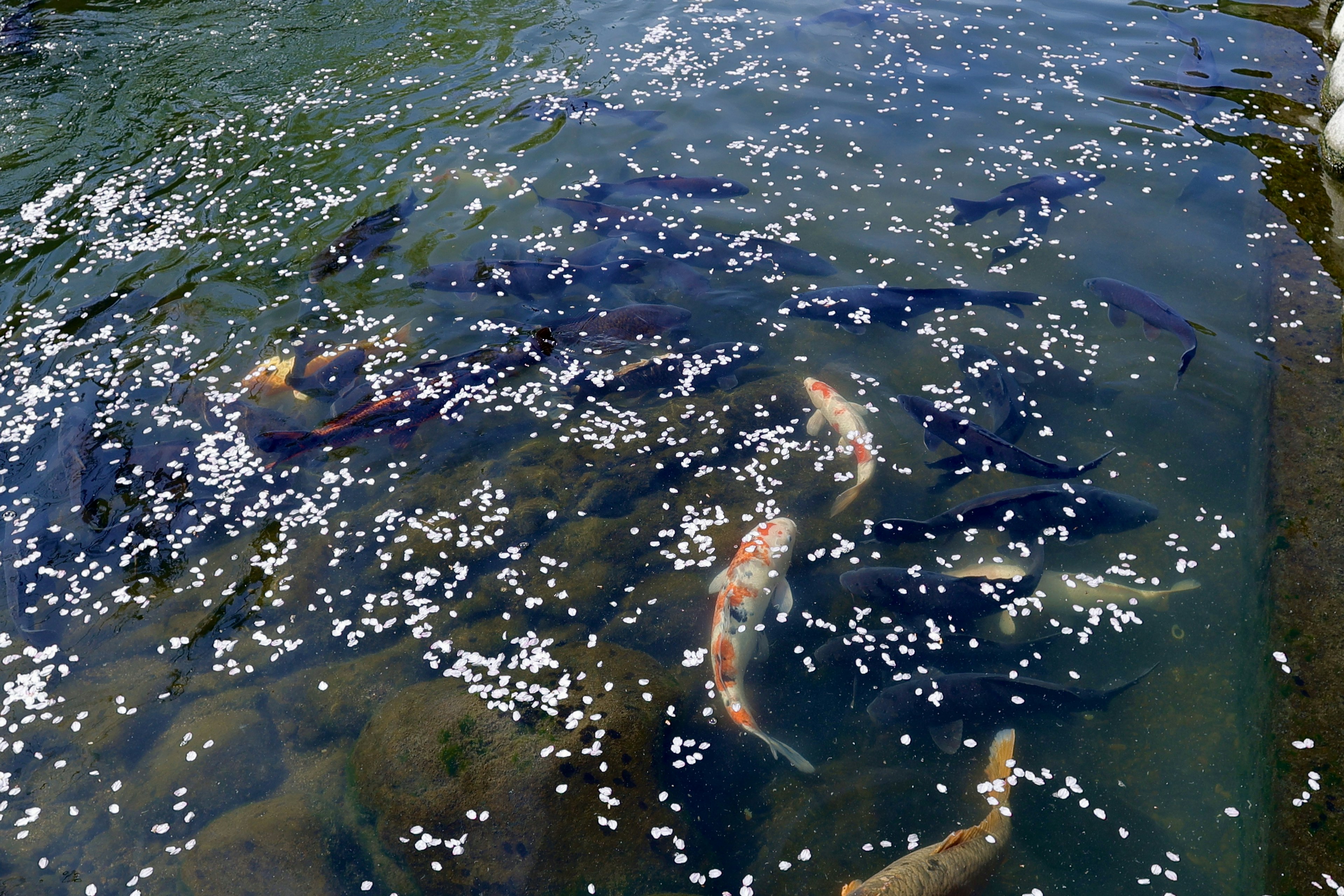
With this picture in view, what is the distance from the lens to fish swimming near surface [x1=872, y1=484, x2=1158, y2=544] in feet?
17.9

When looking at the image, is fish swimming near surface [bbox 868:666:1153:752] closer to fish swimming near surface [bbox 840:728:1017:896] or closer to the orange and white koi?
fish swimming near surface [bbox 840:728:1017:896]

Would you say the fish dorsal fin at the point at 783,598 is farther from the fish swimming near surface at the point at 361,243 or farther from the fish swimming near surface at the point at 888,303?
the fish swimming near surface at the point at 361,243

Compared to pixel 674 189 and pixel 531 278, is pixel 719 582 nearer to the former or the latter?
pixel 531 278

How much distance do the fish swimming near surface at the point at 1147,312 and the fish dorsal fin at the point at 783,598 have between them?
368cm

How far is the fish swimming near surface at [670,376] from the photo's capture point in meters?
6.68

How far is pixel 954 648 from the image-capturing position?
495 centimetres

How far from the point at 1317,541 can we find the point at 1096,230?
3863 mm

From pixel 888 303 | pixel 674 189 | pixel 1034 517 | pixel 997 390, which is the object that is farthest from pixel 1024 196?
pixel 1034 517

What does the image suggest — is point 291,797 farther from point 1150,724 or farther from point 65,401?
point 1150,724

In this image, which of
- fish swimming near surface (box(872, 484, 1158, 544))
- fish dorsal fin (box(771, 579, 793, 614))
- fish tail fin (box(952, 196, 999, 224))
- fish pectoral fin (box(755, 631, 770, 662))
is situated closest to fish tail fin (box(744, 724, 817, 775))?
fish pectoral fin (box(755, 631, 770, 662))

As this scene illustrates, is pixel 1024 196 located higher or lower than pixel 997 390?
higher

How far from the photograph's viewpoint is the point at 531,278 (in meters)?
7.62

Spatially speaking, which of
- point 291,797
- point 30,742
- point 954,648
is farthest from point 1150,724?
point 30,742

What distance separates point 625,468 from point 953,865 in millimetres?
3328
